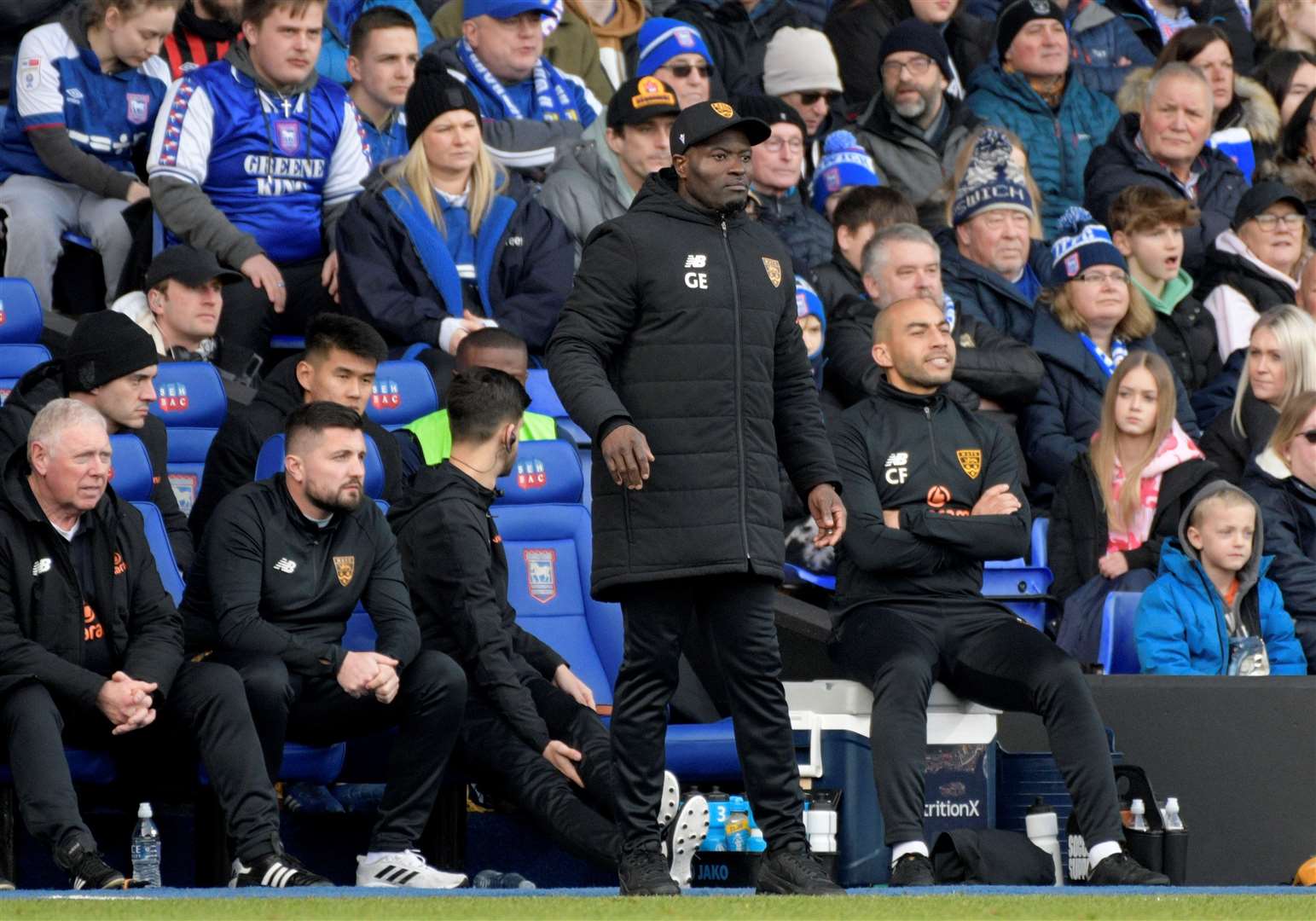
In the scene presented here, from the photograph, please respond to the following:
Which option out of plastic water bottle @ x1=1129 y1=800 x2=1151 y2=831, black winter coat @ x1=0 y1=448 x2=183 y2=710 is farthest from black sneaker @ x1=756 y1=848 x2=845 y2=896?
black winter coat @ x1=0 y1=448 x2=183 y2=710

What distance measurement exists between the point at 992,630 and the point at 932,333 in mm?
1045

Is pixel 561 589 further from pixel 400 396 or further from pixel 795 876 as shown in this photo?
pixel 795 876

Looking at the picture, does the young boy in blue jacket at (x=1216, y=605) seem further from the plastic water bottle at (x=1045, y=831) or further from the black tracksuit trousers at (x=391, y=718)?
the black tracksuit trousers at (x=391, y=718)

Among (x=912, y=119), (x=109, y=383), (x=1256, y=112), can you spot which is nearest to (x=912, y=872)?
(x=109, y=383)

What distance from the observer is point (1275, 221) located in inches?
467

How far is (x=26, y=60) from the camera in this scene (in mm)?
10094

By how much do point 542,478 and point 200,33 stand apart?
11.9 feet

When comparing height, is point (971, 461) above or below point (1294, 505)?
above

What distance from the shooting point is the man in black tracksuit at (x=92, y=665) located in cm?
657

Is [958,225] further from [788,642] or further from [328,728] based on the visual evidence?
[328,728]

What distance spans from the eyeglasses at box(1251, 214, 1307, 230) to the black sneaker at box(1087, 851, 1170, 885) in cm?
578

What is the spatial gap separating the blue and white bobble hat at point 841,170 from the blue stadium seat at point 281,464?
3.99 meters

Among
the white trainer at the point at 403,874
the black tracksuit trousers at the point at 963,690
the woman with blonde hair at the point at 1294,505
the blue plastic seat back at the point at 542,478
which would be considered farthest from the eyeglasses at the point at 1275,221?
the white trainer at the point at 403,874

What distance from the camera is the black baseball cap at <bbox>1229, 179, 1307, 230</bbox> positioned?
11.8m
